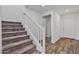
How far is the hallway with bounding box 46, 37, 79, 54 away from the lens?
1.56m

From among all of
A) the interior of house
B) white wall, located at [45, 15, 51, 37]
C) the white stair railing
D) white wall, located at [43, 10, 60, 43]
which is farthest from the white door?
the white stair railing

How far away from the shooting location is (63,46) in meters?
1.58

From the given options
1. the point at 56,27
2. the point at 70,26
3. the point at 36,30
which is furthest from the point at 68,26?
the point at 36,30

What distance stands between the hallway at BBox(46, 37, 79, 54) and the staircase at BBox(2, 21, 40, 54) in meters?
0.21

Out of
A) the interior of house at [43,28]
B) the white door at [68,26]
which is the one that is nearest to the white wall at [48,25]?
the interior of house at [43,28]

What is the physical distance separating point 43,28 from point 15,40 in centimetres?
47

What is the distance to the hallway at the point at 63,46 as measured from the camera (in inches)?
61.6

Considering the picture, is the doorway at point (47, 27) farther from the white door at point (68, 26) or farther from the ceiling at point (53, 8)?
the white door at point (68, 26)
